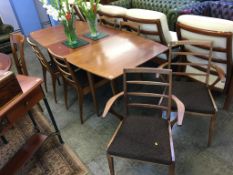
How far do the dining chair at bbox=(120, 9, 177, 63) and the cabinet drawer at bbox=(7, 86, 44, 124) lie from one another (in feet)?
4.20

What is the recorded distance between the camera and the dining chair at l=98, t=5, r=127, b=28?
256 centimetres

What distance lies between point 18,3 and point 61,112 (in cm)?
321

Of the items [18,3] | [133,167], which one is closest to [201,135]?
[133,167]

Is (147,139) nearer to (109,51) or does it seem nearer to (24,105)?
(24,105)

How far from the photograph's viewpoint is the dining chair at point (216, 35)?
5.57ft

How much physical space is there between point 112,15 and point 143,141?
5.87 feet

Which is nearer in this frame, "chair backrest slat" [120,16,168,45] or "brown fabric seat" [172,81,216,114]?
"brown fabric seat" [172,81,216,114]

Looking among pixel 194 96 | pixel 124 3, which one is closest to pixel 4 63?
pixel 194 96

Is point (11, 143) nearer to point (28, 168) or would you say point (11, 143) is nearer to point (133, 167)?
point (28, 168)

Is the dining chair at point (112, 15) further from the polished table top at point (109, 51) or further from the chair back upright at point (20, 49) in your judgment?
the chair back upright at point (20, 49)

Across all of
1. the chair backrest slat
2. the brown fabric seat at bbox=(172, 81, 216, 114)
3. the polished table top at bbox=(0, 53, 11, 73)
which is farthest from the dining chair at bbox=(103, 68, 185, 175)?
the polished table top at bbox=(0, 53, 11, 73)

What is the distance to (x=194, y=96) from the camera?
5.65 feet

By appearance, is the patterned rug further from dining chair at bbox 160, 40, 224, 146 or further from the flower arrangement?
the flower arrangement

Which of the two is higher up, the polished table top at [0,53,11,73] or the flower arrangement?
the flower arrangement
